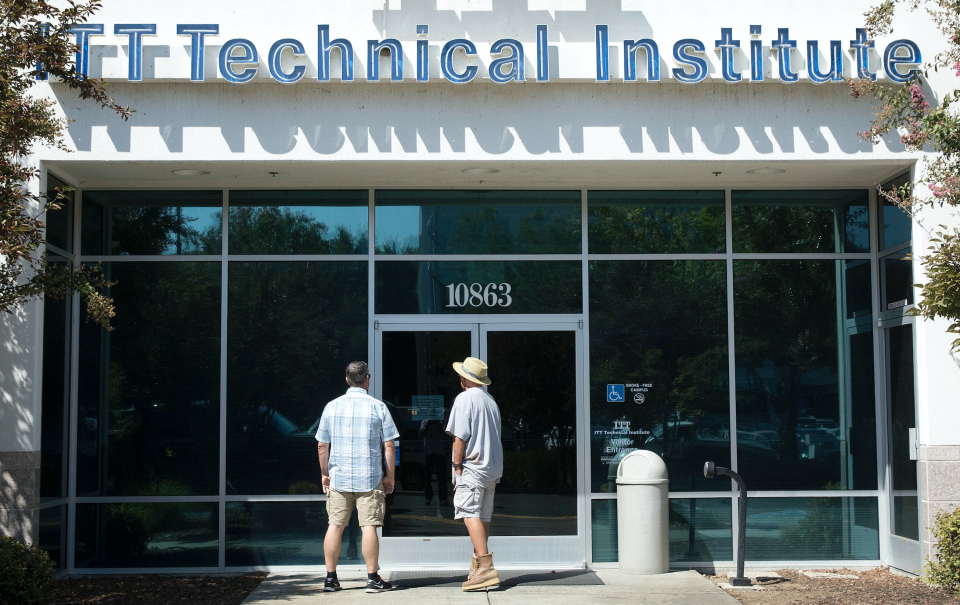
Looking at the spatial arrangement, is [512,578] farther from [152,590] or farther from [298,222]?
[298,222]

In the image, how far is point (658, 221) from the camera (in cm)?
930

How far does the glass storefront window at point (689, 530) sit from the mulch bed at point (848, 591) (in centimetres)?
31

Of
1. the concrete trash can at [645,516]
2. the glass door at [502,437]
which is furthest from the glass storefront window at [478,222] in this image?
the concrete trash can at [645,516]

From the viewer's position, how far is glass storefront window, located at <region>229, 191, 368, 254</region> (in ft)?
30.0

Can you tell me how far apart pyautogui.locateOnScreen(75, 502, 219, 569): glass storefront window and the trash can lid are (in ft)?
12.6

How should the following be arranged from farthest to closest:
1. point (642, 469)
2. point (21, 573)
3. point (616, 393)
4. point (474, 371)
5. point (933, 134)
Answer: point (616, 393) → point (642, 469) → point (474, 371) → point (933, 134) → point (21, 573)

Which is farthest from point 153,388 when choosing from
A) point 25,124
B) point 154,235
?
point 25,124

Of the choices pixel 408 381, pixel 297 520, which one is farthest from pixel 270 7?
pixel 297 520

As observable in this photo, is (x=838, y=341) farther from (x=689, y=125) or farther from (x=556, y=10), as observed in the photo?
(x=556, y=10)

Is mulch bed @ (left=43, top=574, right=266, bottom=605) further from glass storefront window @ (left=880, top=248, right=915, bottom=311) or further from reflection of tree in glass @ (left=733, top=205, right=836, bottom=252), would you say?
glass storefront window @ (left=880, top=248, right=915, bottom=311)

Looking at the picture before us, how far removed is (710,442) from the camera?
29.8 feet

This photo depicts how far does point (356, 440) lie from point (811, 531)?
181 inches

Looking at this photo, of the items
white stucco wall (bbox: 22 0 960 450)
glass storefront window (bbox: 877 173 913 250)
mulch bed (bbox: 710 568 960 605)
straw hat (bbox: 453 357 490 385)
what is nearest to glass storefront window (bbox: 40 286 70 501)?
white stucco wall (bbox: 22 0 960 450)

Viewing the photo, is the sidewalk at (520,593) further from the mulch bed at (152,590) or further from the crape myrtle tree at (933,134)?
the crape myrtle tree at (933,134)
